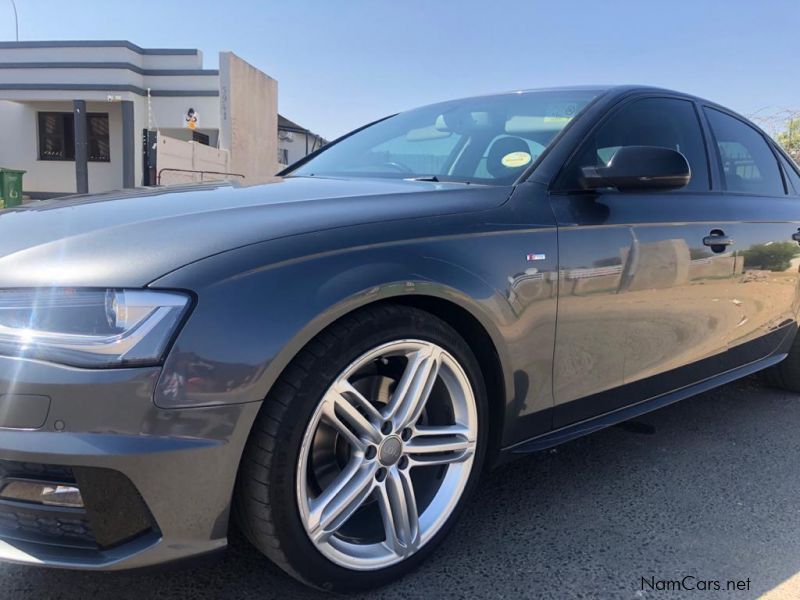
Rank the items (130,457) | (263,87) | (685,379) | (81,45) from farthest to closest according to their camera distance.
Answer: (81,45) < (263,87) < (685,379) < (130,457)

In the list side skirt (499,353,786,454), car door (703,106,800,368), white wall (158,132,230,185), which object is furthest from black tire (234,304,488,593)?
white wall (158,132,230,185)

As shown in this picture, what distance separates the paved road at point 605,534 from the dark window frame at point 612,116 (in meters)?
1.20

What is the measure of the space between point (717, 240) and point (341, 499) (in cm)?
203

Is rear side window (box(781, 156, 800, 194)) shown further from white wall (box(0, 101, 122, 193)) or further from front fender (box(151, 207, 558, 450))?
white wall (box(0, 101, 122, 193))

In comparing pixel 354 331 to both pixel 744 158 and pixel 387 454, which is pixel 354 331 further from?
pixel 744 158

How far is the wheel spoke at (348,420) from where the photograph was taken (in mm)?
1667

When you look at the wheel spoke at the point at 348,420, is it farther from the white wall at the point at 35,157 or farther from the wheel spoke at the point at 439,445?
the white wall at the point at 35,157

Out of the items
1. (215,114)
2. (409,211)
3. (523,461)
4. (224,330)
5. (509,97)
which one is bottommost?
(523,461)

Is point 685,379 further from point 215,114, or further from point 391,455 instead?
point 215,114

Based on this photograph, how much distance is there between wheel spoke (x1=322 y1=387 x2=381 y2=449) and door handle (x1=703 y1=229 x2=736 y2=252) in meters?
1.78

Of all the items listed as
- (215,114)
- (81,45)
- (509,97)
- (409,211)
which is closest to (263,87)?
(215,114)

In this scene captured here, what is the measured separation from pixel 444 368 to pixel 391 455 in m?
0.30

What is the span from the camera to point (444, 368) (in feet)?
6.37

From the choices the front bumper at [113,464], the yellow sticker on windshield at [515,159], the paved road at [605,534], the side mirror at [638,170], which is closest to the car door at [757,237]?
the paved road at [605,534]
